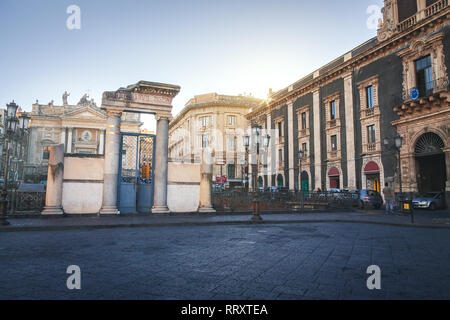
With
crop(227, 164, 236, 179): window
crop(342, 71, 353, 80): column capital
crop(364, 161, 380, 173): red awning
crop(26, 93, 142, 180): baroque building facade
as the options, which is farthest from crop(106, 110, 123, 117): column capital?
crop(26, 93, 142, 180): baroque building facade

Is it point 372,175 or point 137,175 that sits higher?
point 372,175

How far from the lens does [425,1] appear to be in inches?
865

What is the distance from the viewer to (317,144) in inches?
1256

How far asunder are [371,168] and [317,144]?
750 centimetres

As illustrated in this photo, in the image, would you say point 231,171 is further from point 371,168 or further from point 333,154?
point 371,168

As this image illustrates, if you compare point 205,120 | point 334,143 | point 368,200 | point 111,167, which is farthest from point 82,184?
point 205,120

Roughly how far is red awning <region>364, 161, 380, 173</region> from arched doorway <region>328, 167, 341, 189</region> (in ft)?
11.7

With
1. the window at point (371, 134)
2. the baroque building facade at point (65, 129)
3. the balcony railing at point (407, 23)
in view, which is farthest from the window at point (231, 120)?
the balcony railing at point (407, 23)

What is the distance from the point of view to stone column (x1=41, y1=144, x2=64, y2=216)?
12.2m

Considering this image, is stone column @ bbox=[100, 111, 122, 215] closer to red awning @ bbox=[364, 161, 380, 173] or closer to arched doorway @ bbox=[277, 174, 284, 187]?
red awning @ bbox=[364, 161, 380, 173]

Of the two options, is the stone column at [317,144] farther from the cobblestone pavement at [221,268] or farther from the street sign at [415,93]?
the cobblestone pavement at [221,268]

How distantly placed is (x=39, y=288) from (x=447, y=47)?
83.2 feet

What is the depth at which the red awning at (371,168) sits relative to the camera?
24755 mm
